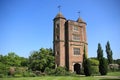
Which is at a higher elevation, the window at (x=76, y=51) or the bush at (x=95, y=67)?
the window at (x=76, y=51)

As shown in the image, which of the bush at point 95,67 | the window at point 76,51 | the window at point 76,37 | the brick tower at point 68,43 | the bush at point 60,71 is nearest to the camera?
the bush at point 60,71

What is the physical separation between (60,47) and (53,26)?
18.5 feet

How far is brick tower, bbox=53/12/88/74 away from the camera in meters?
37.2

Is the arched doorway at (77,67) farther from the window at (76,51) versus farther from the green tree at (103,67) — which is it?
the green tree at (103,67)

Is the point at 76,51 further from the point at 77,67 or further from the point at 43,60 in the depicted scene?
the point at 43,60

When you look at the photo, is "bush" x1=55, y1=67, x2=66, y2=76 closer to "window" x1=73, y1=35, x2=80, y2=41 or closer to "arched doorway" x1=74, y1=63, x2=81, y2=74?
"arched doorway" x1=74, y1=63, x2=81, y2=74

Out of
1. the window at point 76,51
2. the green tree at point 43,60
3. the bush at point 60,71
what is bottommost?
the bush at point 60,71

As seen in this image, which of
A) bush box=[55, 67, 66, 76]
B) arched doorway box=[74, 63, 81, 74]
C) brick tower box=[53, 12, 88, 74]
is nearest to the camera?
bush box=[55, 67, 66, 76]

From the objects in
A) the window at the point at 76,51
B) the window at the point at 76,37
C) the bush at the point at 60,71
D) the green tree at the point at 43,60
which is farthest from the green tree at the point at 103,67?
the green tree at the point at 43,60

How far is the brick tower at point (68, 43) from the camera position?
37219mm

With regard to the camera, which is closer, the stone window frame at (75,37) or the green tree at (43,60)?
the green tree at (43,60)

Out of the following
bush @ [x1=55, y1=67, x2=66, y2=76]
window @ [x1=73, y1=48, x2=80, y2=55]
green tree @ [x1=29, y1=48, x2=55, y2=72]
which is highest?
window @ [x1=73, y1=48, x2=80, y2=55]

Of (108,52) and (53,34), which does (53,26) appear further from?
(108,52)

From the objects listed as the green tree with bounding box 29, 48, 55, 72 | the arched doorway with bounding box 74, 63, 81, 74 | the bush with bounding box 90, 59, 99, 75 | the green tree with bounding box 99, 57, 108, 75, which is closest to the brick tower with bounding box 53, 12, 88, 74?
the arched doorway with bounding box 74, 63, 81, 74
